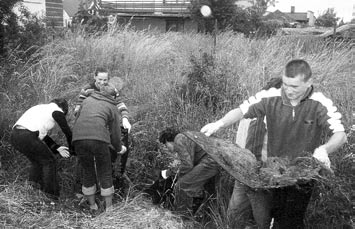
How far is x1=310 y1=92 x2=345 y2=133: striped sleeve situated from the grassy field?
0.88 metres

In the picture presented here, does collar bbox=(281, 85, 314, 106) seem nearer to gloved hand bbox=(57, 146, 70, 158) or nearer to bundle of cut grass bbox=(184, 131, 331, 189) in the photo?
bundle of cut grass bbox=(184, 131, 331, 189)

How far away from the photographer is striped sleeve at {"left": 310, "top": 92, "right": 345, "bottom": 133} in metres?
2.92

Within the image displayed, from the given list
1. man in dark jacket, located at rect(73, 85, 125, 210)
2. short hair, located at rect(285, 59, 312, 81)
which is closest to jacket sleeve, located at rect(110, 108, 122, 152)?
man in dark jacket, located at rect(73, 85, 125, 210)

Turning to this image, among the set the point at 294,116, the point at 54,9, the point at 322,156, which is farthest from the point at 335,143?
the point at 54,9

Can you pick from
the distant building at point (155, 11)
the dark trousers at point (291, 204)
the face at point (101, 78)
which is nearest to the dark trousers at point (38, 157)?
the face at point (101, 78)

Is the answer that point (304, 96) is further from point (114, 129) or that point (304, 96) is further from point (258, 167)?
point (114, 129)

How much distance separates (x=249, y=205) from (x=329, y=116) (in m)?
1.06

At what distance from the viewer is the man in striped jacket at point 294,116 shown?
2949 millimetres

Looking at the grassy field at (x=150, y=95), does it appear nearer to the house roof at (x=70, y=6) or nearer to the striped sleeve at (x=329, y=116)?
the striped sleeve at (x=329, y=116)

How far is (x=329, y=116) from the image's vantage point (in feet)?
9.74

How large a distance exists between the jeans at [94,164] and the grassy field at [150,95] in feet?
0.79

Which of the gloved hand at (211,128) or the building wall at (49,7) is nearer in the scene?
the gloved hand at (211,128)

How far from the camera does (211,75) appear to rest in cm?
579

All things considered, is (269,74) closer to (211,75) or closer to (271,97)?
(211,75)
